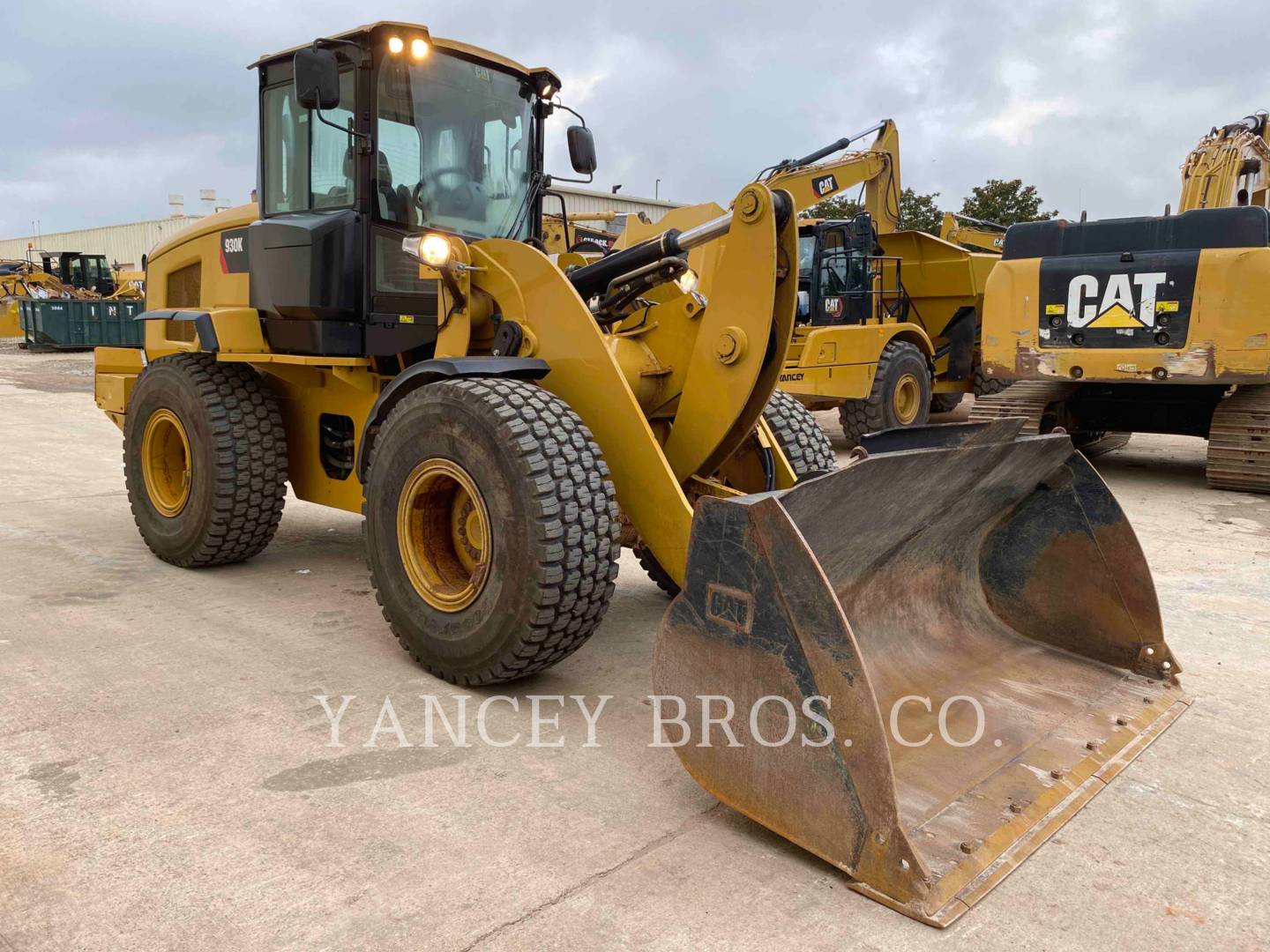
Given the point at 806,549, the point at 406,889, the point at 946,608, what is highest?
the point at 806,549

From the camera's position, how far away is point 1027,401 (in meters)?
8.76

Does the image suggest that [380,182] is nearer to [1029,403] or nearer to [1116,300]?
[1116,300]

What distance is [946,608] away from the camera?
11.4ft

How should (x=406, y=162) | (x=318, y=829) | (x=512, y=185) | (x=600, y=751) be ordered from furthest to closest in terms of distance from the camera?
(x=512, y=185), (x=406, y=162), (x=600, y=751), (x=318, y=829)

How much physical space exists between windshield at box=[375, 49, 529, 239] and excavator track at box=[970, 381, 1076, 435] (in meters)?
5.45

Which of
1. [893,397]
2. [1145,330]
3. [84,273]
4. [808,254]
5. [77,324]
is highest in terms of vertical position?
[84,273]

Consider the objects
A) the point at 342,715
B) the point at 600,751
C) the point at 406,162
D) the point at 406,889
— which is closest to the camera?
the point at 406,889

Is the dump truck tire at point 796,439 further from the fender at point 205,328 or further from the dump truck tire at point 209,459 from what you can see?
the fender at point 205,328

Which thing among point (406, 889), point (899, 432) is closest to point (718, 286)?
point (899, 432)

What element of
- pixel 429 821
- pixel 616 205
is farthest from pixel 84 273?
pixel 429 821

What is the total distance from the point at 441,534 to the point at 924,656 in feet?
5.78

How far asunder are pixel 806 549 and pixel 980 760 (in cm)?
93

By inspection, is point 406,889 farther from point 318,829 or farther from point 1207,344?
point 1207,344

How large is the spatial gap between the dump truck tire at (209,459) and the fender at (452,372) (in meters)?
1.12
